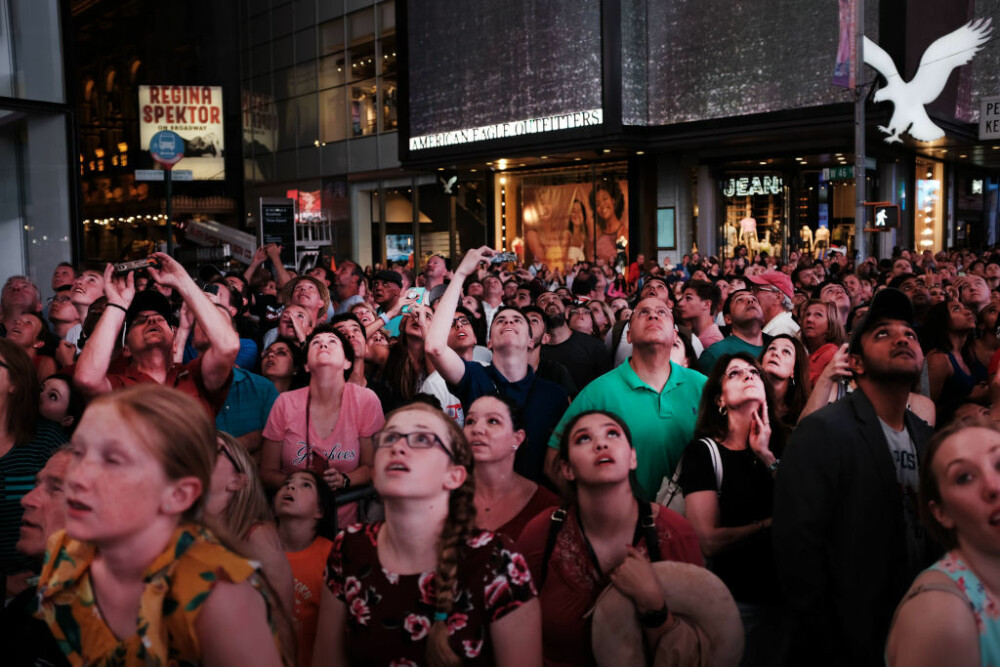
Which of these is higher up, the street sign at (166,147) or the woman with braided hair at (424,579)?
the street sign at (166,147)

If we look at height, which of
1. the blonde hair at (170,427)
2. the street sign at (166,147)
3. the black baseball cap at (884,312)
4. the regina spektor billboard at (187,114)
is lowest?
the blonde hair at (170,427)

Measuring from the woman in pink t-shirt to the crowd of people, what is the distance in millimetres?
16

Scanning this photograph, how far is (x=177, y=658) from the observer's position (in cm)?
212

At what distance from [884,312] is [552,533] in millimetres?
1778

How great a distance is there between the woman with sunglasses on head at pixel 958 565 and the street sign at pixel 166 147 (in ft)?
40.4

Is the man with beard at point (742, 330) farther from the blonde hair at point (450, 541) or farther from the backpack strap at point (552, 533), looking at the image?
the blonde hair at point (450, 541)

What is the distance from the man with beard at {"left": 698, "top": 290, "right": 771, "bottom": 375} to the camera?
23.1ft

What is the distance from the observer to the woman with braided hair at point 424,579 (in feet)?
9.09

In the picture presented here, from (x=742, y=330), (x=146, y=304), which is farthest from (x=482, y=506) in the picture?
(x=742, y=330)

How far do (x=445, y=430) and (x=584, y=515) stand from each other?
0.88 metres

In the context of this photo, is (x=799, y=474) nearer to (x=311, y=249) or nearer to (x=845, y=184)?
(x=311, y=249)

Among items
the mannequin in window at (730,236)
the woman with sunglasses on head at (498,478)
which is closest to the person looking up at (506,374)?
the woman with sunglasses on head at (498,478)

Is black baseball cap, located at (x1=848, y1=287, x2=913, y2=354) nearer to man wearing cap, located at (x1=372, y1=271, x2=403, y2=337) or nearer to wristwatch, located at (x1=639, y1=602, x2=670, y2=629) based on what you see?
wristwatch, located at (x1=639, y1=602, x2=670, y2=629)

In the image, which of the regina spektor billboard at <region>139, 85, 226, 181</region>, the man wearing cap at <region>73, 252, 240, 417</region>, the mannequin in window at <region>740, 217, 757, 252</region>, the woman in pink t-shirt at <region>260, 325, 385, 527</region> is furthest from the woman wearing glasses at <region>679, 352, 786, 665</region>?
the regina spektor billboard at <region>139, 85, 226, 181</region>
